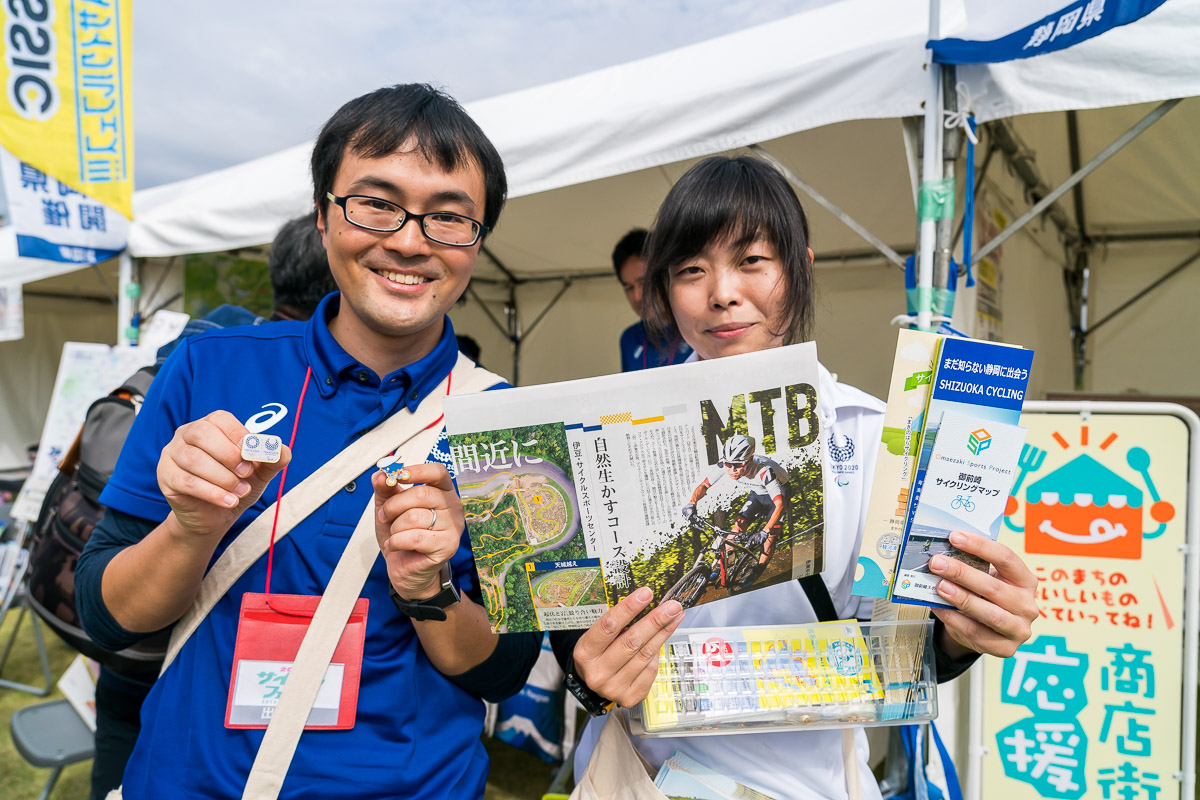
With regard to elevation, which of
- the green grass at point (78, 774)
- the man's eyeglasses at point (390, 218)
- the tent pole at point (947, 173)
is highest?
the tent pole at point (947, 173)

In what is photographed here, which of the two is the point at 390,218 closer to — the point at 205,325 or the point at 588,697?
the point at 588,697

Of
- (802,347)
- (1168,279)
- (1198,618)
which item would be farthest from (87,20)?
(1168,279)

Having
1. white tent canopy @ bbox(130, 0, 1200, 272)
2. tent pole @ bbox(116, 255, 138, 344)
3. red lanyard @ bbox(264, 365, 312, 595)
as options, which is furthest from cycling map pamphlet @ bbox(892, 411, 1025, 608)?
tent pole @ bbox(116, 255, 138, 344)

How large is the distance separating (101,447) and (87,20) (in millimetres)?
3602

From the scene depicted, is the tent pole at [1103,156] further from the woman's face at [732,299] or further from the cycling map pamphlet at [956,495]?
the cycling map pamphlet at [956,495]

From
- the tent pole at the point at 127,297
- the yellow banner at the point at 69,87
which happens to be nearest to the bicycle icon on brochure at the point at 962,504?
the yellow banner at the point at 69,87

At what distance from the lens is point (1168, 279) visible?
4961mm

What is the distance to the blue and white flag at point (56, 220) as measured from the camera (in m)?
3.70

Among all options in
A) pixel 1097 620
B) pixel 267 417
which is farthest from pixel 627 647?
pixel 1097 620

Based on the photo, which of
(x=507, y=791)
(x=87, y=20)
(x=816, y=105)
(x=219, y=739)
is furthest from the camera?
(x=87, y=20)

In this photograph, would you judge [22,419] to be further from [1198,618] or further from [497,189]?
[1198,618]

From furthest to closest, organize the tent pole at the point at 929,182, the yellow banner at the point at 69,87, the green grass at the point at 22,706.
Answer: the yellow banner at the point at 69,87 → the green grass at the point at 22,706 → the tent pole at the point at 929,182

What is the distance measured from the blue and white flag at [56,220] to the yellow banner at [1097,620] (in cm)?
497

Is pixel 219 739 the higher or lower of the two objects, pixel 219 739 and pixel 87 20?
the lower
